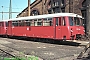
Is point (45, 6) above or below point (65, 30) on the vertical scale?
above

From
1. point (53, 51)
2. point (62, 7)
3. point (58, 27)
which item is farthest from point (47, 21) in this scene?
point (62, 7)

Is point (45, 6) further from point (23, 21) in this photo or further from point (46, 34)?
point (46, 34)

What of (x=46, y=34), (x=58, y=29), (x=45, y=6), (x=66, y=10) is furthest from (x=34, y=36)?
(x=45, y=6)

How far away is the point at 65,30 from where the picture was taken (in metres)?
18.9

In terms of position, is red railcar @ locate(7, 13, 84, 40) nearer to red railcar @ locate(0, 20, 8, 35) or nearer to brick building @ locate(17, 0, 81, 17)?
brick building @ locate(17, 0, 81, 17)

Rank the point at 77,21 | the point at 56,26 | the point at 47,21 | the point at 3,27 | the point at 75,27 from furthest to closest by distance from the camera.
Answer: the point at 3,27 < the point at 47,21 < the point at 77,21 < the point at 56,26 < the point at 75,27

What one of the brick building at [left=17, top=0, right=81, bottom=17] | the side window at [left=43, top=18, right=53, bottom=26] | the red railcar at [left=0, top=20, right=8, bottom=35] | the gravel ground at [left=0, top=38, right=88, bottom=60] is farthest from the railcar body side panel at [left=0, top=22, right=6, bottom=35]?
the gravel ground at [left=0, top=38, right=88, bottom=60]

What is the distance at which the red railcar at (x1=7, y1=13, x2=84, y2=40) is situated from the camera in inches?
749

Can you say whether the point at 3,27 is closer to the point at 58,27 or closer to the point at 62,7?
the point at 62,7

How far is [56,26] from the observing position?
64.3 feet

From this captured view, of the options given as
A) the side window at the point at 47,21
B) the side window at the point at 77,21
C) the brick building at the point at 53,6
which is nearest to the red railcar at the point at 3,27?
the brick building at the point at 53,6

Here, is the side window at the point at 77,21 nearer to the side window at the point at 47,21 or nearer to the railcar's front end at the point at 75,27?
the railcar's front end at the point at 75,27

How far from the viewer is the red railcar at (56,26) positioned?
1902cm

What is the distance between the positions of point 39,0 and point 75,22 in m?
18.0
